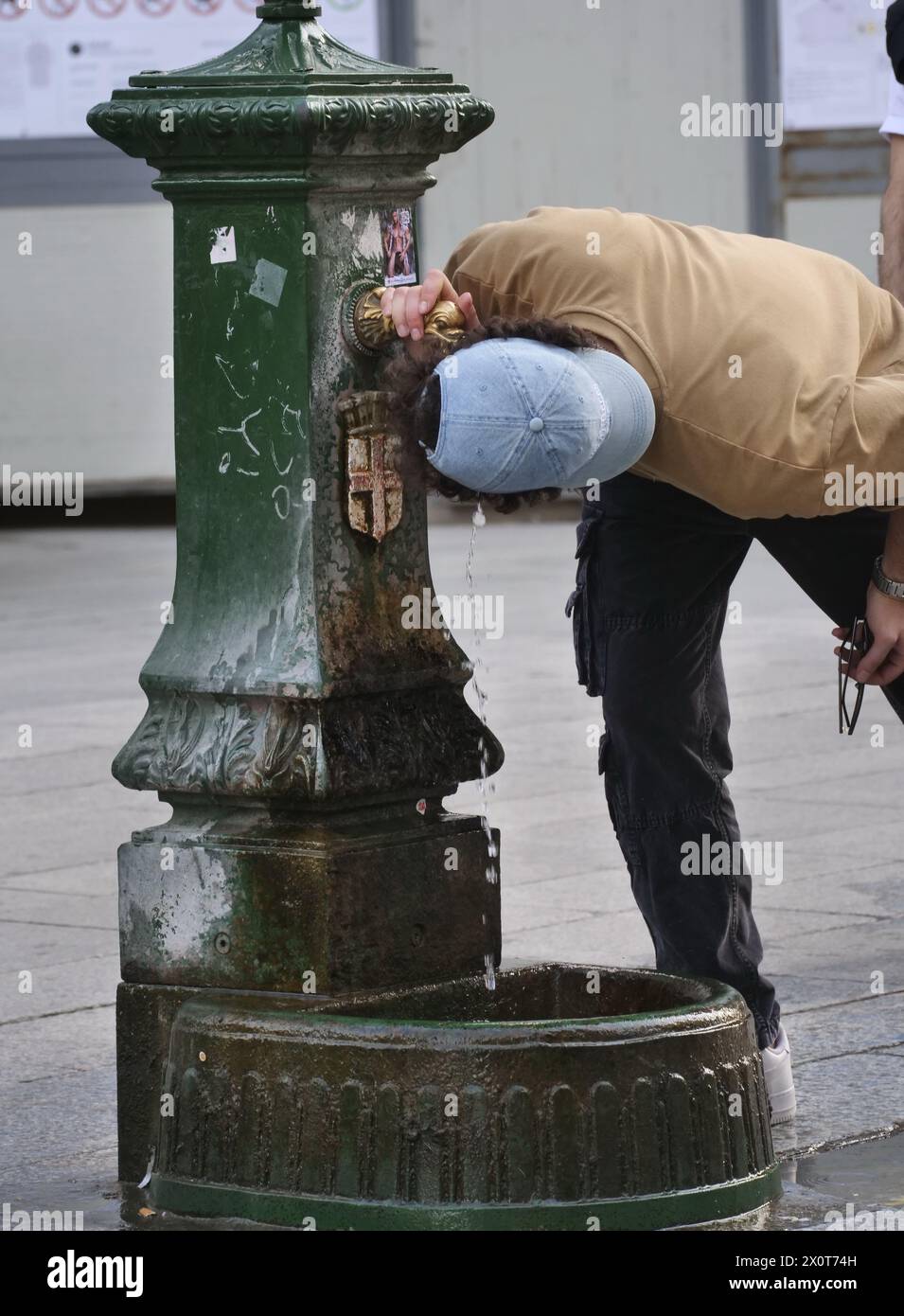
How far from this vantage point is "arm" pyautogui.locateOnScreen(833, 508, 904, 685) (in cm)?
369

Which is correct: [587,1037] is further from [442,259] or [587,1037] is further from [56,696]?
[442,259]

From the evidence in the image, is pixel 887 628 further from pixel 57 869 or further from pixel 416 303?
pixel 57 869

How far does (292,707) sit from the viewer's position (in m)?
3.52

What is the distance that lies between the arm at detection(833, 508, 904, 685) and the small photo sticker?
81 centimetres

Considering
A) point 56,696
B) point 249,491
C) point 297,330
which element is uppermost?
point 297,330

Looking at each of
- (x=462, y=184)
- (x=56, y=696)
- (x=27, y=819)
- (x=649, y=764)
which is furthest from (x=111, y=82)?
(x=649, y=764)

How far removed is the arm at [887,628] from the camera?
3689mm

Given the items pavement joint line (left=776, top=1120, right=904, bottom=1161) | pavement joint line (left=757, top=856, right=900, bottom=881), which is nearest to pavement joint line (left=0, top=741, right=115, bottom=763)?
pavement joint line (left=757, top=856, right=900, bottom=881)

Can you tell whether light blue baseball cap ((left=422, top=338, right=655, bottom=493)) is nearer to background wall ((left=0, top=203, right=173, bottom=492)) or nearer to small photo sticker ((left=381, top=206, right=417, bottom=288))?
small photo sticker ((left=381, top=206, right=417, bottom=288))

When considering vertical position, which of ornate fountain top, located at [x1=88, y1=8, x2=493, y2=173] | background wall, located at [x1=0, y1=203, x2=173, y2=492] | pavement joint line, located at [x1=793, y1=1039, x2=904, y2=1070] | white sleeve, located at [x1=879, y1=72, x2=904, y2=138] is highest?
ornate fountain top, located at [x1=88, y1=8, x2=493, y2=173]

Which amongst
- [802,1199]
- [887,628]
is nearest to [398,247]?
[887,628]

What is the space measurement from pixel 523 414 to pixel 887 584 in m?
0.81

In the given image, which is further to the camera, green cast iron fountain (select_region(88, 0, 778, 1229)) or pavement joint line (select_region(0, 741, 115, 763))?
pavement joint line (select_region(0, 741, 115, 763))

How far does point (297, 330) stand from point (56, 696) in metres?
5.40
